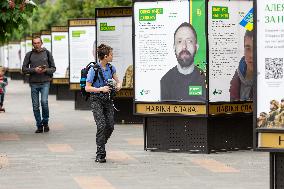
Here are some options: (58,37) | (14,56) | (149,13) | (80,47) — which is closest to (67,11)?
(14,56)

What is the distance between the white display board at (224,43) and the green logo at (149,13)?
0.86 meters

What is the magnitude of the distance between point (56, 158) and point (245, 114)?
3.20 m

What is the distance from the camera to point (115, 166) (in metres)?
12.4

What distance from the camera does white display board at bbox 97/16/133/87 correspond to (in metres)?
19.9

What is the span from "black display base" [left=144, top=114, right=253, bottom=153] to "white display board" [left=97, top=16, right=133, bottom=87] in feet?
18.1

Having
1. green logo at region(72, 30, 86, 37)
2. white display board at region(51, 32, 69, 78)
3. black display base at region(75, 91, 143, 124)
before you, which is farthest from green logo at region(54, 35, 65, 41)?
black display base at region(75, 91, 143, 124)

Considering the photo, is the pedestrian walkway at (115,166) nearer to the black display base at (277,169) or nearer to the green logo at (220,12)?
the black display base at (277,169)

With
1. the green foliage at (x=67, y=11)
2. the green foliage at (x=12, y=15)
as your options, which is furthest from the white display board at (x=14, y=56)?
the green foliage at (x=12, y=15)

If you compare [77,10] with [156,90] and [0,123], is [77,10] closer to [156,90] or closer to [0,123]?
[0,123]

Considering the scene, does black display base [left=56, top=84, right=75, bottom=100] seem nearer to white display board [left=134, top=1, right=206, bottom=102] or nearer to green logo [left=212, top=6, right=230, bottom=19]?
white display board [left=134, top=1, right=206, bottom=102]

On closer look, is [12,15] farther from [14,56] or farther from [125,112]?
[14,56]

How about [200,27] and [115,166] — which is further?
[200,27]

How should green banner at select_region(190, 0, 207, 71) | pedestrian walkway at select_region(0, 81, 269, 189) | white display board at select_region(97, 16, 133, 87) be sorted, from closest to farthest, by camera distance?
pedestrian walkway at select_region(0, 81, 269, 189) < green banner at select_region(190, 0, 207, 71) < white display board at select_region(97, 16, 133, 87)

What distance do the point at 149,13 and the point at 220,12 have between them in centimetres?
114
